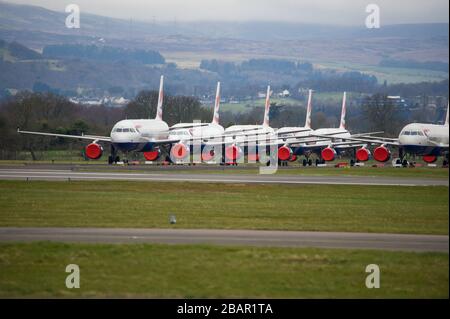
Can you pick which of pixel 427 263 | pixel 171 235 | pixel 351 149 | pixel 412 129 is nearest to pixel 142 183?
pixel 171 235

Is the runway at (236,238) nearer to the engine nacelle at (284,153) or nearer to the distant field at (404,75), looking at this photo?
the engine nacelle at (284,153)

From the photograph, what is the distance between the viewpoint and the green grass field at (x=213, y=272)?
20.7 meters

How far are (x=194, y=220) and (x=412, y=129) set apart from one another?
54833mm

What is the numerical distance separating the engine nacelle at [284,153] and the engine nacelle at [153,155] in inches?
501

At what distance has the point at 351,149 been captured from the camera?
11150cm

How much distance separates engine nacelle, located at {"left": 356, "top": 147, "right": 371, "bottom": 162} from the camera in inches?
3745

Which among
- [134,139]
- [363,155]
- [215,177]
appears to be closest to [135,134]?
[134,139]

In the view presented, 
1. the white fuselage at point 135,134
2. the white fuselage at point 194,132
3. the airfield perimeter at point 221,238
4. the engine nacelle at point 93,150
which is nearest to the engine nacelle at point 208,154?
the white fuselage at point 194,132

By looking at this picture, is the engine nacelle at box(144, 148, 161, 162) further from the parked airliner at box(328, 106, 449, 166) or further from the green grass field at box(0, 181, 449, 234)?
the green grass field at box(0, 181, 449, 234)

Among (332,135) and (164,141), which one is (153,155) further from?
(332,135)

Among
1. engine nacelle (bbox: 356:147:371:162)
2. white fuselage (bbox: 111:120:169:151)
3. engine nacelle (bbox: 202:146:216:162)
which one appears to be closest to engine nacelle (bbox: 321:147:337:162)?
engine nacelle (bbox: 356:147:371:162)

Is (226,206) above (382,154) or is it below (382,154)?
above

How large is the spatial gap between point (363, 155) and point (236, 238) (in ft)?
224

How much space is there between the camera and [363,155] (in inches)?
3757
